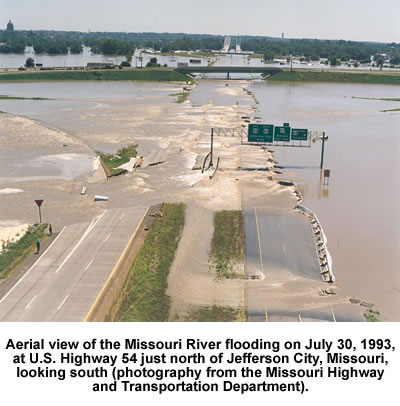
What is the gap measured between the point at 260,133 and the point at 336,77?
97.2 m

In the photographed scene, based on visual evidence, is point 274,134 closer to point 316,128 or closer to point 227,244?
point 227,244

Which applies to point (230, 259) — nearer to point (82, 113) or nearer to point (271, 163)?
point (271, 163)

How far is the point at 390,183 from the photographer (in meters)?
44.3

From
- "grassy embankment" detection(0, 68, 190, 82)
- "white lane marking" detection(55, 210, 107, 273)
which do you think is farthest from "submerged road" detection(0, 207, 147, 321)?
"grassy embankment" detection(0, 68, 190, 82)

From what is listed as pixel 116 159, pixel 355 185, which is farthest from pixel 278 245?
pixel 116 159

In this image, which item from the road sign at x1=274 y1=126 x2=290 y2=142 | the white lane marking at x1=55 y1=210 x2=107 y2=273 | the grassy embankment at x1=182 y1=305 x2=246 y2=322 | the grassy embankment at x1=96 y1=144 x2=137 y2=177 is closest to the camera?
the grassy embankment at x1=182 y1=305 x2=246 y2=322

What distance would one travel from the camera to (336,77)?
449 feet

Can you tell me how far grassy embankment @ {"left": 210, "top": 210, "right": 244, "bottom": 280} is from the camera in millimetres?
26516

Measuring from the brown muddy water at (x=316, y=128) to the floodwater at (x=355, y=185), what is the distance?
0.21 ft

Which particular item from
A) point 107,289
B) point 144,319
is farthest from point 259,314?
point 107,289

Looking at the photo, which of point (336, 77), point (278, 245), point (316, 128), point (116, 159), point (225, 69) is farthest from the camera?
point (225, 69)

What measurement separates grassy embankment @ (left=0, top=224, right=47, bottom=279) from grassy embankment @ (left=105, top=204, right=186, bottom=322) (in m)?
5.77

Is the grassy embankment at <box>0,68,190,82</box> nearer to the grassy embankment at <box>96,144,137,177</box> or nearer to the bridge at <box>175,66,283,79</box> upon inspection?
the bridge at <box>175,66,283,79</box>

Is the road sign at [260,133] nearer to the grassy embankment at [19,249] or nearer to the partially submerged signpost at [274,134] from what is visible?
the partially submerged signpost at [274,134]
